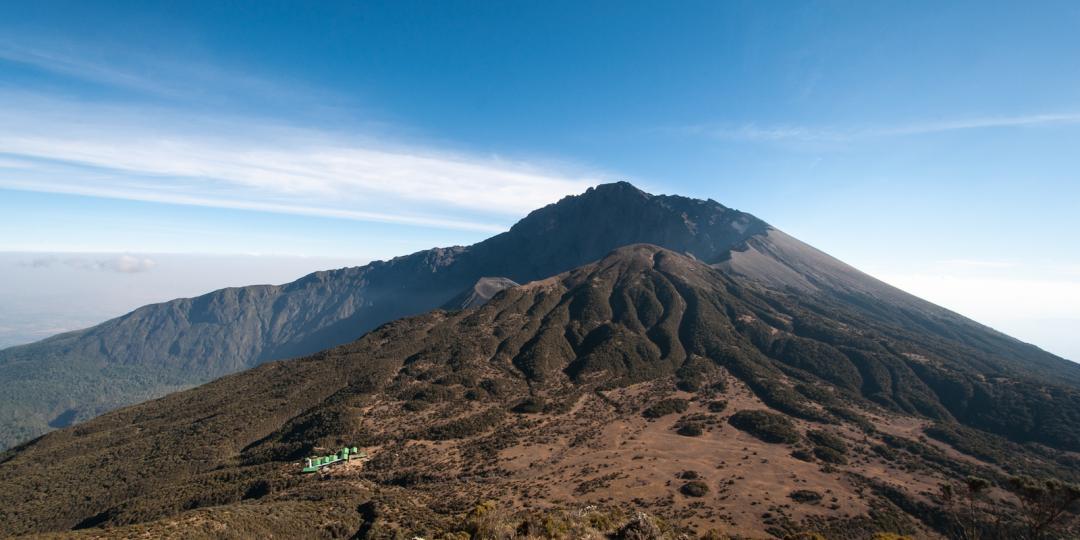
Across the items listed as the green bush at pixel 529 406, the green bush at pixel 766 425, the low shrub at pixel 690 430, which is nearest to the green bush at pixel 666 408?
the low shrub at pixel 690 430

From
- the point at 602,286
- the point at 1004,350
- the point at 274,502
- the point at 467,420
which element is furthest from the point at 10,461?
the point at 1004,350

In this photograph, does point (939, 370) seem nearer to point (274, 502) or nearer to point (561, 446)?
point (561, 446)

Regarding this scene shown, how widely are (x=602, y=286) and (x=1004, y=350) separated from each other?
6109 inches

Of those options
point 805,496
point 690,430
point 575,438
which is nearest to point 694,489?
point 805,496

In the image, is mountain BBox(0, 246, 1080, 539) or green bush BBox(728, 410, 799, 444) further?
green bush BBox(728, 410, 799, 444)

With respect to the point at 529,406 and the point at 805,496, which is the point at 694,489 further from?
the point at 529,406

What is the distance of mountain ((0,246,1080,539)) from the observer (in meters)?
62.1

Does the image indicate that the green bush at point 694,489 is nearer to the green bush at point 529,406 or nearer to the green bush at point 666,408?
the green bush at point 666,408

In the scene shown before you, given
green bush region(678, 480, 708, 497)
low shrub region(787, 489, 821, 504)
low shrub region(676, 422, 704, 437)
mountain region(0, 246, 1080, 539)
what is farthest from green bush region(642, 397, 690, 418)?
low shrub region(787, 489, 821, 504)

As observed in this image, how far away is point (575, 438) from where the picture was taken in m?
94.7

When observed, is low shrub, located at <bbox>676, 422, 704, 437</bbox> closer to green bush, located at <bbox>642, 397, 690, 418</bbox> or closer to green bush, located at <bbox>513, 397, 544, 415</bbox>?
green bush, located at <bbox>642, 397, 690, 418</bbox>

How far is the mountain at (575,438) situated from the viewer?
6209 cm

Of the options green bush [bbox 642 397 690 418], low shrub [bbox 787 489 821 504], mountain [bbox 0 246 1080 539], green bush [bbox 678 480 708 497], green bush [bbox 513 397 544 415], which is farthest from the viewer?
green bush [bbox 513 397 544 415]

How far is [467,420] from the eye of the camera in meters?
103
